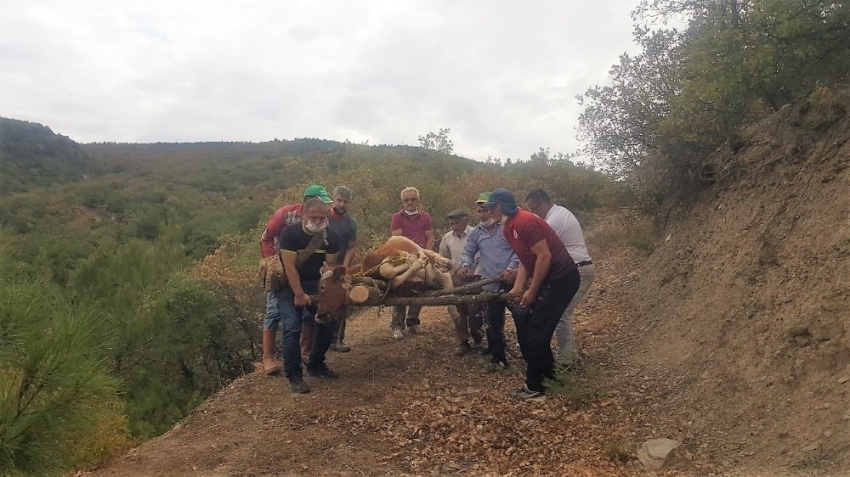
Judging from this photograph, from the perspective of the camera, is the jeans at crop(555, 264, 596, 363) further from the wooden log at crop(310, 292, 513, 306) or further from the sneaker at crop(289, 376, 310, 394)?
the sneaker at crop(289, 376, 310, 394)

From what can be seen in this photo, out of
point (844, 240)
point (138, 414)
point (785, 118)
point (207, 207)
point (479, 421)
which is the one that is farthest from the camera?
point (207, 207)

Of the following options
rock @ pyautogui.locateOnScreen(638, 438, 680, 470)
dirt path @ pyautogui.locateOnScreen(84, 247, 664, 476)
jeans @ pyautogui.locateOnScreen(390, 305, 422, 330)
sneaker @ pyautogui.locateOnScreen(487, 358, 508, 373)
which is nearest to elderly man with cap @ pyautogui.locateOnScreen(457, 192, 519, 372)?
sneaker @ pyautogui.locateOnScreen(487, 358, 508, 373)

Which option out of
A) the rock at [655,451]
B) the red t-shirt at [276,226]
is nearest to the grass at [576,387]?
the rock at [655,451]

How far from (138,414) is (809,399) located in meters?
9.80

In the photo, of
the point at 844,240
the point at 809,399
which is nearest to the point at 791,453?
the point at 809,399

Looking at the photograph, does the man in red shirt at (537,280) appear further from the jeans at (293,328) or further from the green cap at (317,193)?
the jeans at (293,328)

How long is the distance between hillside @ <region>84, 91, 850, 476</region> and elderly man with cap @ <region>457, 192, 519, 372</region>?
295 mm

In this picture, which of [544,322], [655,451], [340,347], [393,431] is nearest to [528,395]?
[544,322]

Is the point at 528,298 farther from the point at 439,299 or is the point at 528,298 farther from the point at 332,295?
the point at 332,295

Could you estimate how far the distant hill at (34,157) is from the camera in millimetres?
40075

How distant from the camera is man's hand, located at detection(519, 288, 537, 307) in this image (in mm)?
5266

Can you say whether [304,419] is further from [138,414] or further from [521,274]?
[138,414]

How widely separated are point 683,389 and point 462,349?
8.71 feet

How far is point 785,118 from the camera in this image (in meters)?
6.84
